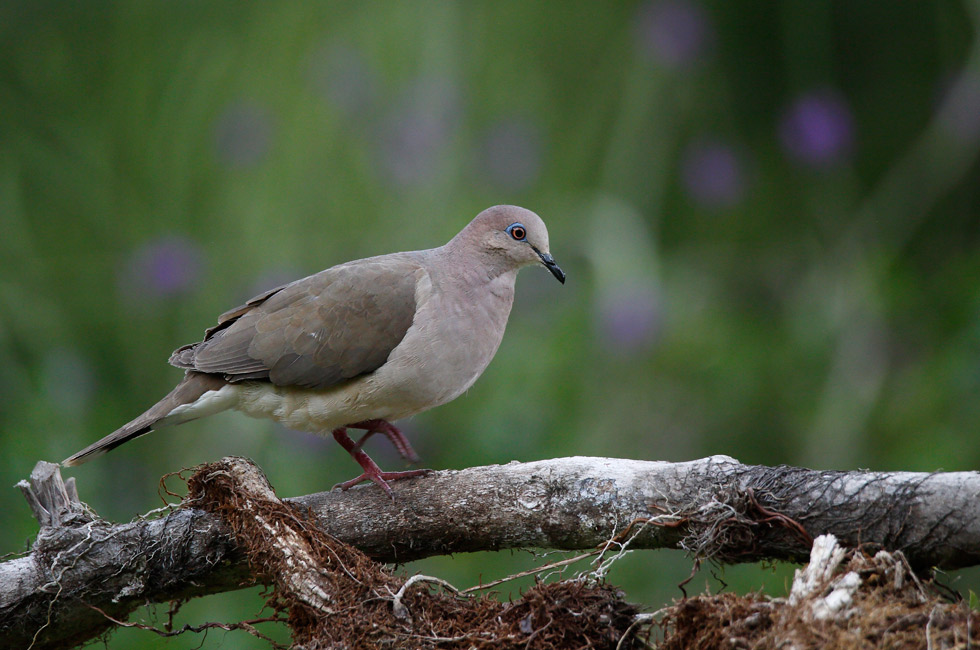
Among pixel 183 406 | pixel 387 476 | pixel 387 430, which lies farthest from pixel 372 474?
pixel 183 406

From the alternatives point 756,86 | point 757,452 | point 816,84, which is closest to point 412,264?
point 757,452

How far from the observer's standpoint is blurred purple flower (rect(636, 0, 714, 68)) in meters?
6.44

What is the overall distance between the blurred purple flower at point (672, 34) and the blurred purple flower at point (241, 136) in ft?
8.46

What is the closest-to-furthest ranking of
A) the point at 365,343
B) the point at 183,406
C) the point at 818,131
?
the point at 365,343 → the point at 183,406 → the point at 818,131

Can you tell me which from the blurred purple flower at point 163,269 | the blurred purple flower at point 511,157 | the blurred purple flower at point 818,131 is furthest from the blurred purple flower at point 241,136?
the blurred purple flower at point 818,131

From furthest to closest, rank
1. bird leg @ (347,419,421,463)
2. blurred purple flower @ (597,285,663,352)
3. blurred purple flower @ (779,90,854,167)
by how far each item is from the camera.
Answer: blurred purple flower @ (779,90,854,167) → blurred purple flower @ (597,285,663,352) → bird leg @ (347,419,421,463)

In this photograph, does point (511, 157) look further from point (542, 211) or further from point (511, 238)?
point (511, 238)

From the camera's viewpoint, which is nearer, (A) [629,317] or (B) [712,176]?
(A) [629,317]

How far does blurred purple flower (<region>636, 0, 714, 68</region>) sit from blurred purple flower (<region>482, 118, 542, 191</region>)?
3.23 feet

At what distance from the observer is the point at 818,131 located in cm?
607

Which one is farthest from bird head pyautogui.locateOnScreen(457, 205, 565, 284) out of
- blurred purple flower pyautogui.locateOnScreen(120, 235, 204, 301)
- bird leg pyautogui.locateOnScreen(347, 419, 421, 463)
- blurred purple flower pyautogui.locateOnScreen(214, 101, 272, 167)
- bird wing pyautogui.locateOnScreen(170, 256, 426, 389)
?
blurred purple flower pyautogui.locateOnScreen(214, 101, 272, 167)

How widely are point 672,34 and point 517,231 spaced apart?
3.24m

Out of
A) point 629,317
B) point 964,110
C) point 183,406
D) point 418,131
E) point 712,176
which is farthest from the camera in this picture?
point 712,176

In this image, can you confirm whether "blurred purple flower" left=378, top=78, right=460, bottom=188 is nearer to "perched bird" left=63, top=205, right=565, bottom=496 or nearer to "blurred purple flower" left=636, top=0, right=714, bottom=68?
"blurred purple flower" left=636, top=0, right=714, bottom=68
